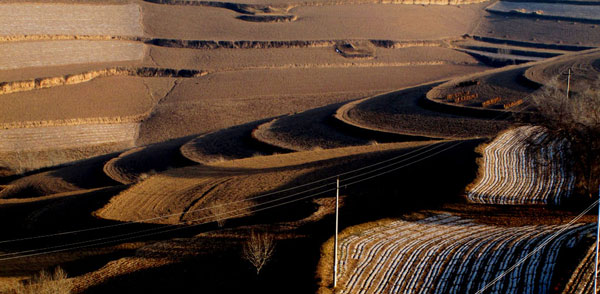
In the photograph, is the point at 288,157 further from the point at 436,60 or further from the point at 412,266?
the point at 436,60

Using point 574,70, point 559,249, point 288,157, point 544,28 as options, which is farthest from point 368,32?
point 559,249

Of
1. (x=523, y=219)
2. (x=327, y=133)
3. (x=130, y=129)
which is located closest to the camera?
(x=523, y=219)

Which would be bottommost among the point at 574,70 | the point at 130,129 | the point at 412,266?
the point at 130,129

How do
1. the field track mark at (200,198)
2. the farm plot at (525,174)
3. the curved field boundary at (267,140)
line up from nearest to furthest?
the farm plot at (525,174)
the field track mark at (200,198)
the curved field boundary at (267,140)

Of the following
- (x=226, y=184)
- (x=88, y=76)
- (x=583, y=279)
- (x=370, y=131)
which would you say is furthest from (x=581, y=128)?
(x=88, y=76)

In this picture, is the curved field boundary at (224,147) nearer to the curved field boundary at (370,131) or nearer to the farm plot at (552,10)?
the curved field boundary at (370,131)

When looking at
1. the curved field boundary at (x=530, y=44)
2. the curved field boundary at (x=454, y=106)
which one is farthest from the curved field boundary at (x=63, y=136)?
the curved field boundary at (x=530, y=44)
